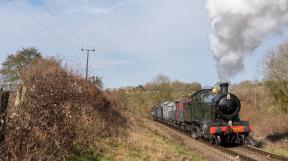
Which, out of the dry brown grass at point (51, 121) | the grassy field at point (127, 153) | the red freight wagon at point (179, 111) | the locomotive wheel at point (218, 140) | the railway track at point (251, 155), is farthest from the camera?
the red freight wagon at point (179, 111)

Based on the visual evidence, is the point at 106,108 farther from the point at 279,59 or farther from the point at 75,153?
the point at 279,59

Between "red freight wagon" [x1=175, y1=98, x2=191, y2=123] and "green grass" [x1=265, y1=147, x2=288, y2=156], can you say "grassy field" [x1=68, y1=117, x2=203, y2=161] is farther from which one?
"red freight wagon" [x1=175, y1=98, x2=191, y2=123]

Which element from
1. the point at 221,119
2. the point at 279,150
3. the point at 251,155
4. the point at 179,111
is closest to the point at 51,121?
the point at 251,155

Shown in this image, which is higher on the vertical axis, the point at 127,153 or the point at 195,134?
the point at 195,134

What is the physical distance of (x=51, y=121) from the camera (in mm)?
11648

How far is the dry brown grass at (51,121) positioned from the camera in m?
9.37

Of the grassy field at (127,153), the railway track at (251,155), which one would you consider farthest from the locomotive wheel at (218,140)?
the grassy field at (127,153)

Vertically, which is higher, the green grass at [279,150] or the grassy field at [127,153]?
the grassy field at [127,153]

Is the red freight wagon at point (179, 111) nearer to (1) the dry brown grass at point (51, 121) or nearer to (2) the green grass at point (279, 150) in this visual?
(2) the green grass at point (279, 150)

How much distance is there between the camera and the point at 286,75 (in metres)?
→ 34.1

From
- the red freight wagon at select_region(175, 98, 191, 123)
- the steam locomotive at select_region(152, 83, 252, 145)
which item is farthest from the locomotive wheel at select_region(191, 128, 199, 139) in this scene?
the red freight wagon at select_region(175, 98, 191, 123)

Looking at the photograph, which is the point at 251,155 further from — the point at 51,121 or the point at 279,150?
the point at 51,121

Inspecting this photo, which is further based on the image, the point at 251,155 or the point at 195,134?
the point at 195,134

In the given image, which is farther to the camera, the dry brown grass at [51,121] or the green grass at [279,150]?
the green grass at [279,150]
